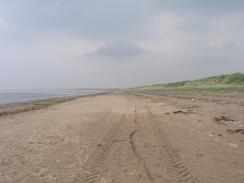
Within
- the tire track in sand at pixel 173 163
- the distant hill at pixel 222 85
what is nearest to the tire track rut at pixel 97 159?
the tire track in sand at pixel 173 163

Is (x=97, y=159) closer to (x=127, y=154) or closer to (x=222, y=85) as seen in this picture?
(x=127, y=154)

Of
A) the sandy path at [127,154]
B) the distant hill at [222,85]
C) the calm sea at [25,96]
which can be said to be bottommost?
the calm sea at [25,96]

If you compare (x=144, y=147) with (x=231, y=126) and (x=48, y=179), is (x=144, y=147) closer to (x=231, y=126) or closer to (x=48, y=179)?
(x=48, y=179)

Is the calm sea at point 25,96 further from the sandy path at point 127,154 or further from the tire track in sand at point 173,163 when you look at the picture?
the tire track in sand at point 173,163

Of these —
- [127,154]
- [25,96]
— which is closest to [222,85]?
[25,96]

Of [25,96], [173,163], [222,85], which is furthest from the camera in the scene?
[25,96]

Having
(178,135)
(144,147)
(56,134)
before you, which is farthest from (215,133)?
(56,134)

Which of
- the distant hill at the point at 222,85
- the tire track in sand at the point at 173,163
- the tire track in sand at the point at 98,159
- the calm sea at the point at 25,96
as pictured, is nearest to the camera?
the tire track in sand at the point at 173,163

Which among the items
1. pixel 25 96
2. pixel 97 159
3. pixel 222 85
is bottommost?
pixel 25 96

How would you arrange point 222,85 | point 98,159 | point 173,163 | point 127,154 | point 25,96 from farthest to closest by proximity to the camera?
point 25,96 < point 222,85 < point 127,154 < point 98,159 < point 173,163

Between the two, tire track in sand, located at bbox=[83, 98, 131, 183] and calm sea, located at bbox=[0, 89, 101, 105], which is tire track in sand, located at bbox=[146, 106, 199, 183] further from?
calm sea, located at bbox=[0, 89, 101, 105]

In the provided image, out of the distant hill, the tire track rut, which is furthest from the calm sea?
the tire track rut

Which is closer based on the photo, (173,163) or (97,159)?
(173,163)

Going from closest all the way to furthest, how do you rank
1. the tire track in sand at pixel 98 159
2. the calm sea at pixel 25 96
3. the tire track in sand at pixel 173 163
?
the tire track in sand at pixel 173 163
the tire track in sand at pixel 98 159
the calm sea at pixel 25 96
